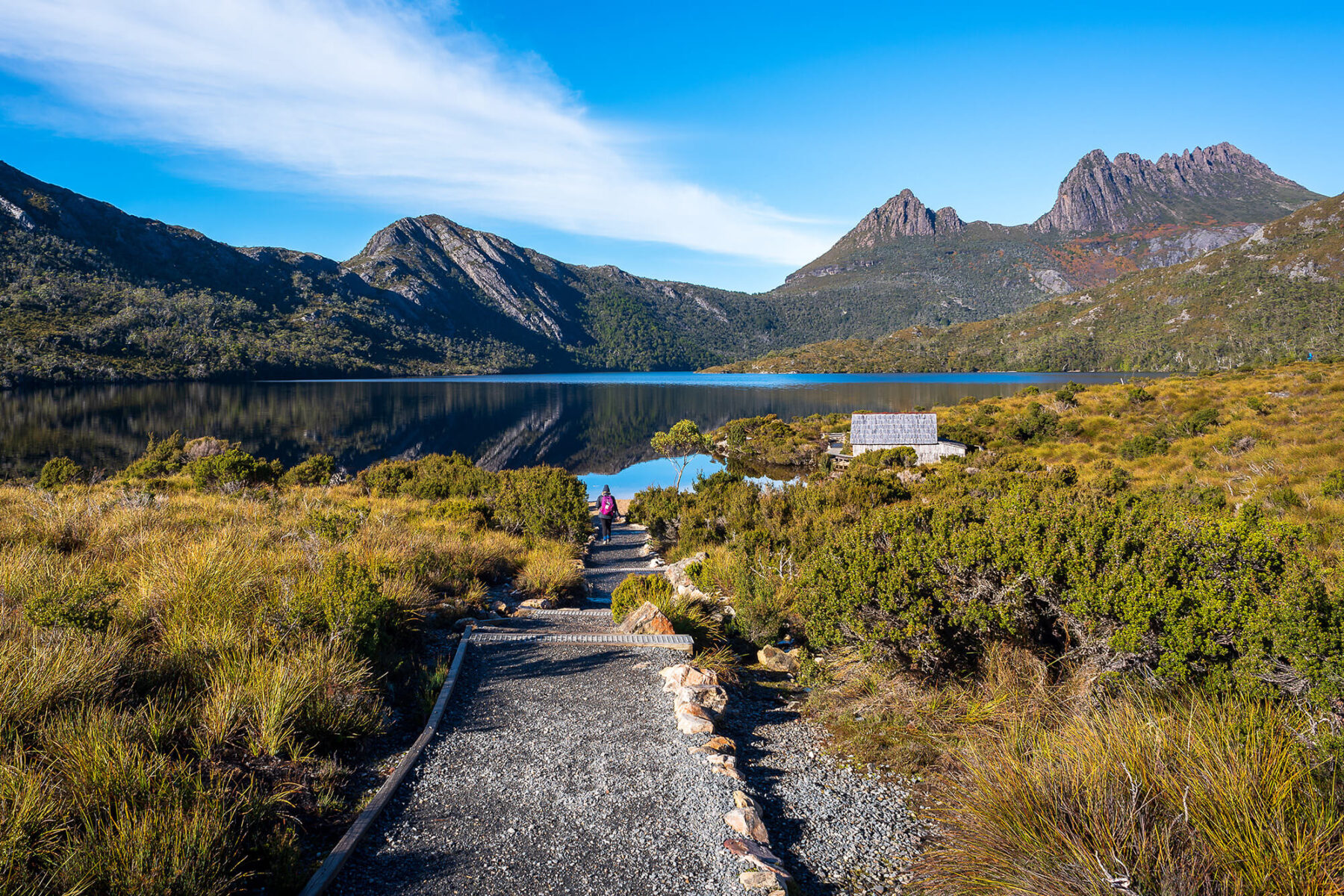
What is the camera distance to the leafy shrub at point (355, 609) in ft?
18.4

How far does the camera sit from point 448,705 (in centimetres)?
544

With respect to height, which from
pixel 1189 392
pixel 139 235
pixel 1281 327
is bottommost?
pixel 1189 392

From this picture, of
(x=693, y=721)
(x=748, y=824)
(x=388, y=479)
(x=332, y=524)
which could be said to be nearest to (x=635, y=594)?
(x=693, y=721)

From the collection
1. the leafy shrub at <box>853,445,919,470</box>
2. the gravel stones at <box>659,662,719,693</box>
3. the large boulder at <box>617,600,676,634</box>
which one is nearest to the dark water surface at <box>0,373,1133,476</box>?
the leafy shrub at <box>853,445,919,470</box>

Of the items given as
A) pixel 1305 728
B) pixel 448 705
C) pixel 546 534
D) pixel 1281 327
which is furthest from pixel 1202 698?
pixel 1281 327

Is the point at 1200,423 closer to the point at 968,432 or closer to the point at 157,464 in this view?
the point at 968,432

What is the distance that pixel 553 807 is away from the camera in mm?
3939

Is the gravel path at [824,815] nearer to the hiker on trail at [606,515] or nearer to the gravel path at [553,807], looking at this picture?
the gravel path at [553,807]

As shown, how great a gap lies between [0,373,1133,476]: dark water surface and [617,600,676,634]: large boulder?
31516mm

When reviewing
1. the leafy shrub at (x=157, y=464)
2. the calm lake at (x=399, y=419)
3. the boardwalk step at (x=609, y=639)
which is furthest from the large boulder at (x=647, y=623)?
the calm lake at (x=399, y=419)

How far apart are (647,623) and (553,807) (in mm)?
4028

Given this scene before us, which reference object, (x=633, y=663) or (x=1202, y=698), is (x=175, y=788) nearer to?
(x=633, y=663)

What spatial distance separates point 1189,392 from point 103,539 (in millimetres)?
41052

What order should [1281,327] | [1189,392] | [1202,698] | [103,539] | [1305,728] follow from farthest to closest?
1. [1281,327]
2. [1189,392]
3. [103,539]
4. [1202,698]
5. [1305,728]
